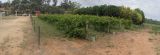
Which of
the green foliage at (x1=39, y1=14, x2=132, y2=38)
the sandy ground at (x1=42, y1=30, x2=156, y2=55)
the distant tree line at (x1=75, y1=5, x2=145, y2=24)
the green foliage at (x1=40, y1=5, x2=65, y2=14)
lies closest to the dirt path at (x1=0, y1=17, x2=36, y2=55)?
the sandy ground at (x1=42, y1=30, x2=156, y2=55)

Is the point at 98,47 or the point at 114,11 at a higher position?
the point at 114,11

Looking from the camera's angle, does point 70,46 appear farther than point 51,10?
No

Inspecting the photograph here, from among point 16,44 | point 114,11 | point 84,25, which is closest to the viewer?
point 16,44

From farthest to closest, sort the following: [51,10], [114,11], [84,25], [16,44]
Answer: [51,10] < [114,11] < [84,25] < [16,44]

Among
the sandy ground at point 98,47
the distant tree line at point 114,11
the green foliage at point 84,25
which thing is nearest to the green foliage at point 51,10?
the distant tree line at point 114,11

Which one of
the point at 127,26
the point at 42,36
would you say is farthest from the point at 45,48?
the point at 127,26

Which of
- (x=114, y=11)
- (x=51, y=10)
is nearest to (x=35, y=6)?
(x=51, y=10)

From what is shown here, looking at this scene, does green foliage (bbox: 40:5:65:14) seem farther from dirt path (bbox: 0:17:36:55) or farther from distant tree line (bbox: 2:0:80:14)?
dirt path (bbox: 0:17:36:55)

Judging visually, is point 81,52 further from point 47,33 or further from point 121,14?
point 121,14

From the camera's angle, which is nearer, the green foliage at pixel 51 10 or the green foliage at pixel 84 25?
the green foliage at pixel 84 25

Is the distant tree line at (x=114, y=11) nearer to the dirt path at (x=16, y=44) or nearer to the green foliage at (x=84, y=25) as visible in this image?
the green foliage at (x=84, y=25)

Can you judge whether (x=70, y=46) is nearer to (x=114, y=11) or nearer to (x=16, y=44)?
(x=16, y=44)

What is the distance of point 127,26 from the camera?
2856 cm

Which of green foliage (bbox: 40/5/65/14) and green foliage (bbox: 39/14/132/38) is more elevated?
green foliage (bbox: 39/14/132/38)
